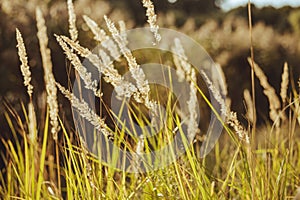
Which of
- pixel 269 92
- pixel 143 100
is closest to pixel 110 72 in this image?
pixel 143 100

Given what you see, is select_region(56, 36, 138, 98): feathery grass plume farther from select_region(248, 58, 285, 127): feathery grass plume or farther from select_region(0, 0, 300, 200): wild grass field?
select_region(248, 58, 285, 127): feathery grass plume

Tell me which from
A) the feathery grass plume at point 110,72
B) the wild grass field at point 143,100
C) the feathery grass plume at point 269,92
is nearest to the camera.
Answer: the feathery grass plume at point 110,72

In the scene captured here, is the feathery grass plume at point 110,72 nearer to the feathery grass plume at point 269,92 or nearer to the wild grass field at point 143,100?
the wild grass field at point 143,100

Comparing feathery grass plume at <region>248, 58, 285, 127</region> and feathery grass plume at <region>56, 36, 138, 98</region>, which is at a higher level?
feathery grass plume at <region>56, 36, 138, 98</region>

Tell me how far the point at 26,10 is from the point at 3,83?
72cm

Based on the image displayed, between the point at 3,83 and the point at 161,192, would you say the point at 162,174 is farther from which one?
the point at 3,83

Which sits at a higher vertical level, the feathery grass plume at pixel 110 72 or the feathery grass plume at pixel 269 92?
the feathery grass plume at pixel 110 72

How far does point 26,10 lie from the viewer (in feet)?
16.7

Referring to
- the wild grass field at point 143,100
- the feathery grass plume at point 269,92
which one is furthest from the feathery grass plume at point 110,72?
the feathery grass plume at point 269,92

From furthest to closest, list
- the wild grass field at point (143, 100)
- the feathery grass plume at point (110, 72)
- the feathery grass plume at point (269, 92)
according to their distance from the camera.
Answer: the feathery grass plume at point (269, 92) → the wild grass field at point (143, 100) → the feathery grass plume at point (110, 72)

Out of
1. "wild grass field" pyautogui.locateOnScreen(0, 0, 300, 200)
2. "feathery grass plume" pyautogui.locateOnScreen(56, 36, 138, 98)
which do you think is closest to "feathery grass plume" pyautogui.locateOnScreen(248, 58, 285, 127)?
"wild grass field" pyautogui.locateOnScreen(0, 0, 300, 200)

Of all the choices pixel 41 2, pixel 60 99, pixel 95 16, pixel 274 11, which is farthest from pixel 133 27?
pixel 274 11

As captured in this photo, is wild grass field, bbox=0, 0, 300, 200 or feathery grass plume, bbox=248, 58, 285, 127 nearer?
wild grass field, bbox=0, 0, 300, 200

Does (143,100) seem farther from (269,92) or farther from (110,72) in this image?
(269,92)
